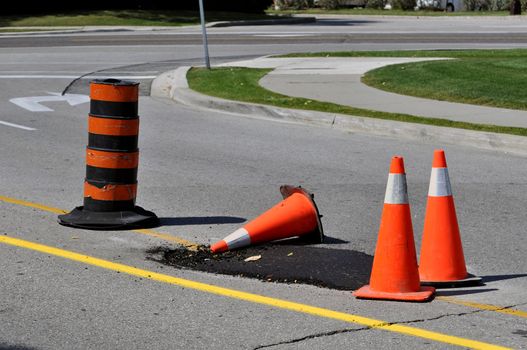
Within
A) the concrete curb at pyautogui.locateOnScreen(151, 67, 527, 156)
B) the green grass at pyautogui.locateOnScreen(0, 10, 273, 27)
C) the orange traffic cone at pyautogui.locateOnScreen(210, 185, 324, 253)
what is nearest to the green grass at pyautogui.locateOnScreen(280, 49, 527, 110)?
the concrete curb at pyautogui.locateOnScreen(151, 67, 527, 156)

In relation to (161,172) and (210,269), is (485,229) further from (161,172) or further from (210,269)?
(161,172)

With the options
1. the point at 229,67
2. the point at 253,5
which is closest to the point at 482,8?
the point at 253,5

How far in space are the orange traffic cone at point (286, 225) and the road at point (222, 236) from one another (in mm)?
112

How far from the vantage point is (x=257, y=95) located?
53.8ft

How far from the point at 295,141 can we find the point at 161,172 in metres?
2.55

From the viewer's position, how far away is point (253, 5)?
4775 centimetres

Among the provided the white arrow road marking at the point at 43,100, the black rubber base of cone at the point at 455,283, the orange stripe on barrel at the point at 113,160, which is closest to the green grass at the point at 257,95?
the white arrow road marking at the point at 43,100

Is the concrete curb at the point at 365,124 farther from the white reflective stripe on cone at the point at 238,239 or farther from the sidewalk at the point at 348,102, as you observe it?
the white reflective stripe on cone at the point at 238,239

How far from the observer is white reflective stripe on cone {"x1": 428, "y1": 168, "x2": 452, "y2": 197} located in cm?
686

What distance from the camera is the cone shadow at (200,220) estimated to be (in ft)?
27.7

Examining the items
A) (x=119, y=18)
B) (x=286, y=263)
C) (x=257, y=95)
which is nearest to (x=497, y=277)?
(x=286, y=263)

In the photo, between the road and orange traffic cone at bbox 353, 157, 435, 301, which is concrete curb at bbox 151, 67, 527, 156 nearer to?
the road

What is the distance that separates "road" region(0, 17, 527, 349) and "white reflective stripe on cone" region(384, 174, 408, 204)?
61cm

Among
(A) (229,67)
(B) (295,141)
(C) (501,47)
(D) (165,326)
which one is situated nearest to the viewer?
(D) (165,326)
